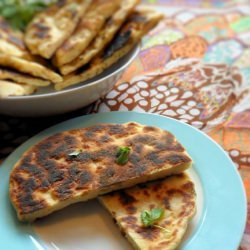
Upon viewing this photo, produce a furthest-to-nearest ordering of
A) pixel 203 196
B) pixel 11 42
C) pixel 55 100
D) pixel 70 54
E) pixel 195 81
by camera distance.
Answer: pixel 195 81 < pixel 11 42 < pixel 70 54 < pixel 55 100 < pixel 203 196

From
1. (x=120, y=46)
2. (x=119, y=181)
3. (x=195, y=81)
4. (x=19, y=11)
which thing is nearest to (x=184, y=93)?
(x=195, y=81)

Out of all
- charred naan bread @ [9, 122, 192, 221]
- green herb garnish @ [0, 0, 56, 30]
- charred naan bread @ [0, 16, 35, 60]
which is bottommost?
charred naan bread @ [9, 122, 192, 221]

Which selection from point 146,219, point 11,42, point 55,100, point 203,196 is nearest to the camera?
point 146,219

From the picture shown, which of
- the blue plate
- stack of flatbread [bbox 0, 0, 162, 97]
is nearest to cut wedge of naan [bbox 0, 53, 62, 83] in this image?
stack of flatbread [bbox 0, 0, 162, 97]

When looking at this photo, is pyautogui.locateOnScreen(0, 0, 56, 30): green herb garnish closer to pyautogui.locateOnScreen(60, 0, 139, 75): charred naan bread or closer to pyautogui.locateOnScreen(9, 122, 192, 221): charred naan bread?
pyautogui.locateOnScreen(60, 0, 139, 75): charred naan bread

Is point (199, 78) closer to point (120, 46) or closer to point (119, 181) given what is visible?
point (120, 46)

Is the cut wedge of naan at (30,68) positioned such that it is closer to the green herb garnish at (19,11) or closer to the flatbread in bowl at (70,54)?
the flatbread in bowl at (70,54)
